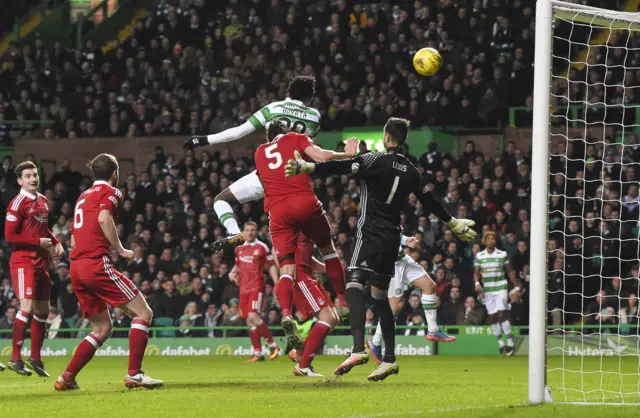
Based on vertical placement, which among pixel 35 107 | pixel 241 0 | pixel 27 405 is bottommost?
pixel 27 405

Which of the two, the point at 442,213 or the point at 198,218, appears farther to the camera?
the point at 198,218

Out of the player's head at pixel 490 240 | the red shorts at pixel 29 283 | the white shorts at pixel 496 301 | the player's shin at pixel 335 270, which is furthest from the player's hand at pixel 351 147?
the white shorts at pixel 496 301

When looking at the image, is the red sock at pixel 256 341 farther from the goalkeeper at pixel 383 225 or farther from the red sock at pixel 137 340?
the red sock at pixel 137 340

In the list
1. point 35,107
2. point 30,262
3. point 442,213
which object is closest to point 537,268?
point 442,213

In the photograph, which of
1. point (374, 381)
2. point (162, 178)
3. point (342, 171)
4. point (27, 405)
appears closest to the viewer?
point (27, 405)

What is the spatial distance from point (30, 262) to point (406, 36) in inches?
526

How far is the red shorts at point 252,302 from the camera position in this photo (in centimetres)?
1688

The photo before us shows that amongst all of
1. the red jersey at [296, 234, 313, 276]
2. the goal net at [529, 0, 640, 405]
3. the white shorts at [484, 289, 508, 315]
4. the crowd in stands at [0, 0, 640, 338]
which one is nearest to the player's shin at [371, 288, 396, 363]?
the goal net at [529, 0, 640, 405]

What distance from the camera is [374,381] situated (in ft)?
34.5

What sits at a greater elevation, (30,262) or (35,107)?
(35,107)

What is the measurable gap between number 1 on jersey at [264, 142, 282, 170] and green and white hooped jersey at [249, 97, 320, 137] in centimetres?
57

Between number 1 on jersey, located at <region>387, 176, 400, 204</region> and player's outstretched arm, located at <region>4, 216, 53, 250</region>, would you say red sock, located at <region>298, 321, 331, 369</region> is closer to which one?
number 1 on jersey, located at <region>387, 176, 400, 204</region>

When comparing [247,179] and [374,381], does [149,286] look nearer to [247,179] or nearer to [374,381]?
[247,179]

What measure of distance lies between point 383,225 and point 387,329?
3.04ft
